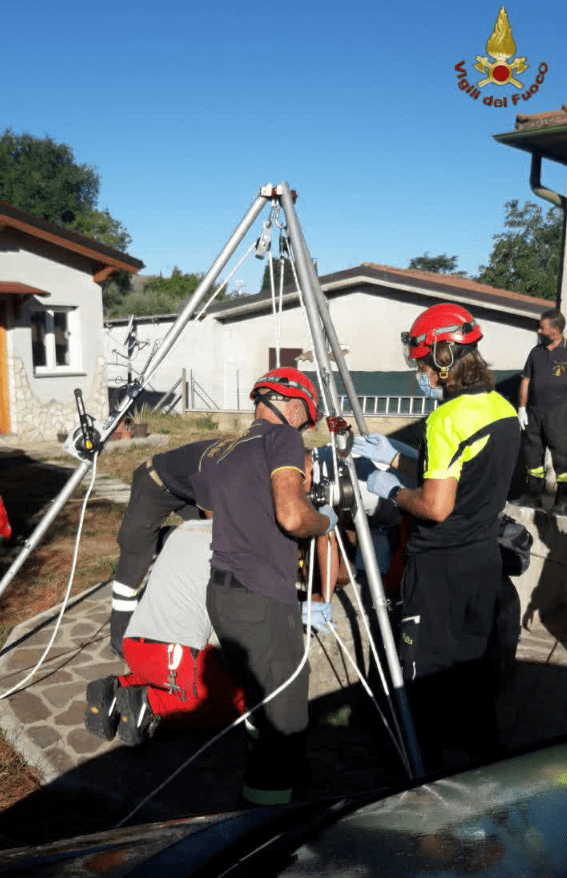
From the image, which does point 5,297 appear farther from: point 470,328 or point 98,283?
point 470,328

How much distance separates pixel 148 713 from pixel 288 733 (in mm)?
1078

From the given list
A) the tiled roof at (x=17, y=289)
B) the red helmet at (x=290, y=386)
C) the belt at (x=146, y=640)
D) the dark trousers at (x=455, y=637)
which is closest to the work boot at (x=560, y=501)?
the dark trousers at (x=455, y=637)

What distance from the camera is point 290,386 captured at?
3.25 meters

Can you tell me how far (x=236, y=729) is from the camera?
13.3ft

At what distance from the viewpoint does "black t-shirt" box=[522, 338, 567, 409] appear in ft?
22.5

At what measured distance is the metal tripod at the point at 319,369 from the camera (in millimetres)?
3383

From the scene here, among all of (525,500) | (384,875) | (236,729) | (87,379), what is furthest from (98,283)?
(384,875)

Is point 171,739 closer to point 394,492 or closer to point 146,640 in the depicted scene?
point 146,640

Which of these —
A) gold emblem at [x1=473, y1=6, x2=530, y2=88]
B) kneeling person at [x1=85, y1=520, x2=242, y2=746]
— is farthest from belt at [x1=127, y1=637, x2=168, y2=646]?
gold emblem at [x1=473, y1=6, x2=530, y2=88]

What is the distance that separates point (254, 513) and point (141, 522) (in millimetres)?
1476

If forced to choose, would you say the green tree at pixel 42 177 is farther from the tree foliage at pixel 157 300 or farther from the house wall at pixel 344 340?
the house wall at pixel 344 340

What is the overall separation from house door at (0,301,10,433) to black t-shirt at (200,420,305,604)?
12.4 m

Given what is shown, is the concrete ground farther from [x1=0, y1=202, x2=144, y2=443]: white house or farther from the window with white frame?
the window with white frame

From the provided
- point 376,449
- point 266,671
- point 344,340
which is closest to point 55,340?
point 344,340
